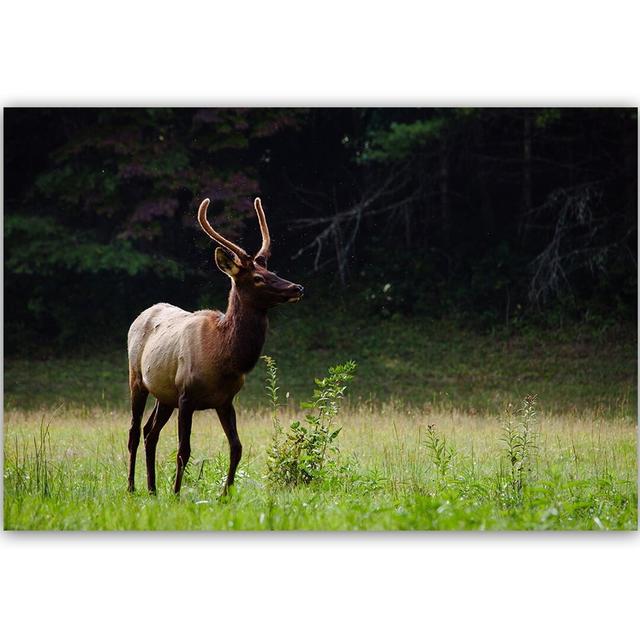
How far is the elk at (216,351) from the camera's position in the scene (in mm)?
5859

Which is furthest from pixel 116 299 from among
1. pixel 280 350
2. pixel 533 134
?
pixel 533 134

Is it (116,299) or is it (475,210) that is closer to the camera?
(116,299)

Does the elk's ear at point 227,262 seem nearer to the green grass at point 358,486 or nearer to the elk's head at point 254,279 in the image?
the elk's head at point 254,279

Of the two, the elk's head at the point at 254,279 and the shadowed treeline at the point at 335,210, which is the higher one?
the shadowed treeline at the point at 335,210

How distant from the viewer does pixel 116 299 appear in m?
8.64

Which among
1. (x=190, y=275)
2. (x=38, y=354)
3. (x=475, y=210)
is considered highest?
(x=475, y=210)

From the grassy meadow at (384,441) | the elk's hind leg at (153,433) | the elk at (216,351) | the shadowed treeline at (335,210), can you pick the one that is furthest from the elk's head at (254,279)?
the shadowed treeline at (335,210)

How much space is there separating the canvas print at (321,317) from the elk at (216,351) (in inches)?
0.6

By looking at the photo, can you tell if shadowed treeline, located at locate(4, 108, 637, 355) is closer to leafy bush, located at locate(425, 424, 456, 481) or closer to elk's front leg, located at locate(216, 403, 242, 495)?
elk's front leg, located at locate(216, 403, 242, 495)

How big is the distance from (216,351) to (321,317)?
3.74m

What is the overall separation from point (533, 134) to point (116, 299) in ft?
12.7

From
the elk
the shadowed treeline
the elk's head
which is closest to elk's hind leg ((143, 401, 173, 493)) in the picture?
the elk

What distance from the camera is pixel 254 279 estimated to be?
5836mm
